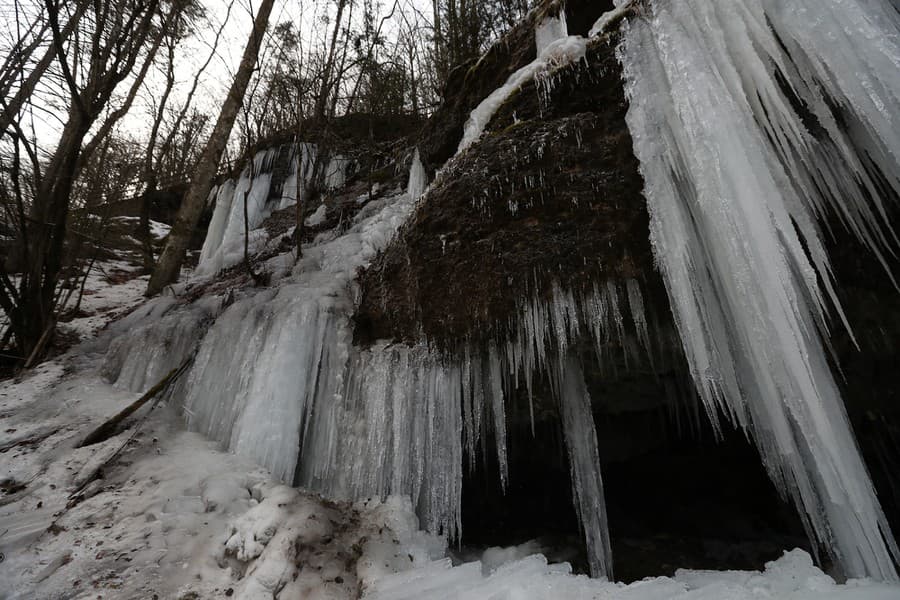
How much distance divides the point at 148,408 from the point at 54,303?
232 cm

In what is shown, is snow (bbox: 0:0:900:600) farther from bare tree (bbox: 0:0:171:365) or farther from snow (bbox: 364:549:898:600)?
bare tree (bbox: 0:0:171:365)

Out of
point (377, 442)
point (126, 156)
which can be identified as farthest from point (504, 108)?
point (126, 156)

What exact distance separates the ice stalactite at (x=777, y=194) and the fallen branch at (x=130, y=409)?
3.75 m

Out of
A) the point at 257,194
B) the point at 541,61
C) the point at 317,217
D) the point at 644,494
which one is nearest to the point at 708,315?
the point at 541,61

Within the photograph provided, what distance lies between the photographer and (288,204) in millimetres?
8219

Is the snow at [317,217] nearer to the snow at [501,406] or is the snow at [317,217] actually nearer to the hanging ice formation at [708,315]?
the snow at [501,406]

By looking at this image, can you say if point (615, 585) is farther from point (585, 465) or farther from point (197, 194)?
point (197, 194)

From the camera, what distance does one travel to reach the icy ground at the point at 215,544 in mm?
1657

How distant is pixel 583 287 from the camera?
7.05 ft

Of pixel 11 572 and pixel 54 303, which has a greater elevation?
pixel 54 303

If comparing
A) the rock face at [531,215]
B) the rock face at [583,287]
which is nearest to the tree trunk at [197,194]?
the rock face at [583,287]

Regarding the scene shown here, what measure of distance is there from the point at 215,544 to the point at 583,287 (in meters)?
2.35

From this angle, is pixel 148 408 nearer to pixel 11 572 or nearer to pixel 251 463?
pixel 251 463

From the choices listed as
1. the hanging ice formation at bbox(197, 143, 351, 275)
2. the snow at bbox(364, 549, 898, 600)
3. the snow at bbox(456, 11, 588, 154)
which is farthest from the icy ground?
the hanging ice formation at bbox(197, 143, 351, 275)
